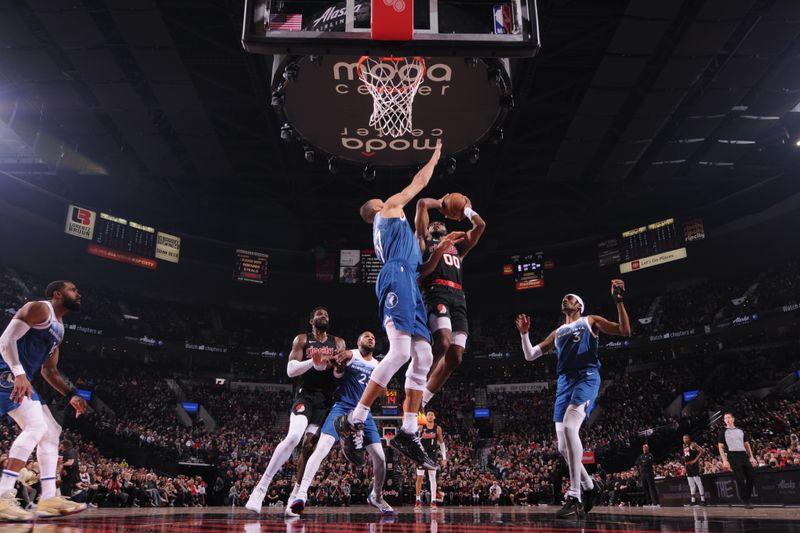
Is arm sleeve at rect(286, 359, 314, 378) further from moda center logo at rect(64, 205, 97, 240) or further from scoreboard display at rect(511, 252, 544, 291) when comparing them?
scoreboard display at rect(511, 252, 544, 291)

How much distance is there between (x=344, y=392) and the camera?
6.46 metres

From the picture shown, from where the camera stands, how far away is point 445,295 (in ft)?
17.3

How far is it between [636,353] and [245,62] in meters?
23.8

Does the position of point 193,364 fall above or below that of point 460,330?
above

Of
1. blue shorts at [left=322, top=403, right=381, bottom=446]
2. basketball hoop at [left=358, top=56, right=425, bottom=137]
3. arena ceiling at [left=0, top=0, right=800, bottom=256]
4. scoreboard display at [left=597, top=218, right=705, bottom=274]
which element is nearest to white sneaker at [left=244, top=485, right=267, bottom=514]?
blue shorts at [left=322, top=403, right=381, bottom=446]

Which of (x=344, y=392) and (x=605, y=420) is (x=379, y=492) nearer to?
(x=344, y=392)

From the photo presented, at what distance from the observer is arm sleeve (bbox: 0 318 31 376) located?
177 inches

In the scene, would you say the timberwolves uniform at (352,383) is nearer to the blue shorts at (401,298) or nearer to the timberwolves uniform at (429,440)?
the timberwolves uniform at (429,440)

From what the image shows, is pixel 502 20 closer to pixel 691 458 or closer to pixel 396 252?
pixel 396 252

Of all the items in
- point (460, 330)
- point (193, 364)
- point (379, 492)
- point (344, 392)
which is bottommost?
point (379, 492)

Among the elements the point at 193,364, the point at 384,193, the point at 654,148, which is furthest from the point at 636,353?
the point at 193,364

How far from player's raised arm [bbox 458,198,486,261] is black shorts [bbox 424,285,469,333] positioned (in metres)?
0.47

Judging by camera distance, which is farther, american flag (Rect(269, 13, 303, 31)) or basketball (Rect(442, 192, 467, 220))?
american flag (Rect(269, 13, 303, 31))

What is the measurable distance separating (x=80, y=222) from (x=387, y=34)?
21.7 meters
